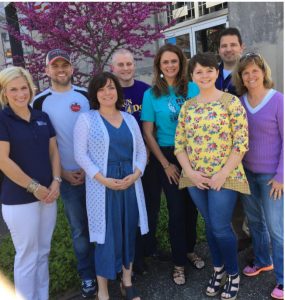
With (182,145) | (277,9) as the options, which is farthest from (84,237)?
(277,9)

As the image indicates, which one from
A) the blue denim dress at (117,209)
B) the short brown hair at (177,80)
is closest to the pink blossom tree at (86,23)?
the short brown hair at (177,80)

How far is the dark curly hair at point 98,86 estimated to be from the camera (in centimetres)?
296

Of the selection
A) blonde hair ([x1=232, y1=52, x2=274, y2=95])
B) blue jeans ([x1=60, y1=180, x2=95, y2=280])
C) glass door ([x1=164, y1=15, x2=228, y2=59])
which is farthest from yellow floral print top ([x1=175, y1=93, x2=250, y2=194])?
glass door ([x1=164, y1=15, x2=228, y2=59])

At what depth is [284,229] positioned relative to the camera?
2922 millimetres

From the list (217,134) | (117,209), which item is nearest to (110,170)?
(117,209)

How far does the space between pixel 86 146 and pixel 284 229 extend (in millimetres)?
1641

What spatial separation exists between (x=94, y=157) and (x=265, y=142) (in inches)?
51.8

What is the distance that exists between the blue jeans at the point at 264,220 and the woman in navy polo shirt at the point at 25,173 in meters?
1.60

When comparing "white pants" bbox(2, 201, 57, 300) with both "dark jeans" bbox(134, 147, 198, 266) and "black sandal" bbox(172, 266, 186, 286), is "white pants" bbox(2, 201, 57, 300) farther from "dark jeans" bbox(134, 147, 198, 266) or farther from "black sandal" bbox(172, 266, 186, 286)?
"black sandal" bbox(172, 266, 186, 286)

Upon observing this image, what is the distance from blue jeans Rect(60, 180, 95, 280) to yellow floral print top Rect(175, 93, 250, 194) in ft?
3.33

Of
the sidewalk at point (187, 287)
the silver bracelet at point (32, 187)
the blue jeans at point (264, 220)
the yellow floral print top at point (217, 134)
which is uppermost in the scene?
the yellow floral print top at point (217, 134)

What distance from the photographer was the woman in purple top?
287 centimetres

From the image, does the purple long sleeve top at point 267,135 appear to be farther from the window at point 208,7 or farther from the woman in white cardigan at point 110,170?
the window at point 208,7

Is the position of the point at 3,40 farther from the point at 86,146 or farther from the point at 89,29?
the point at 86,146
